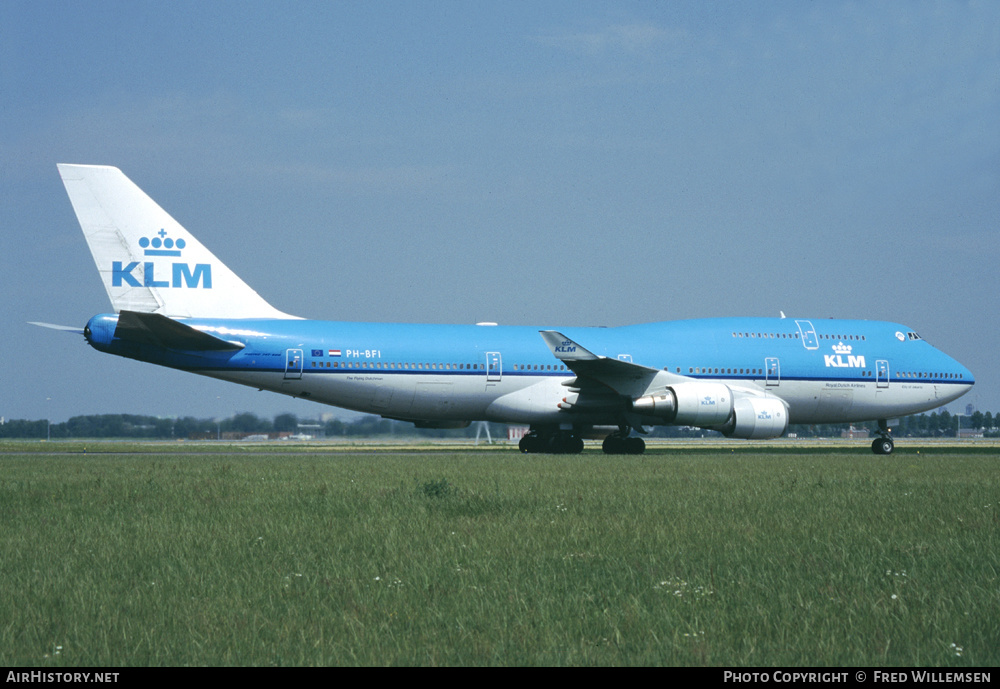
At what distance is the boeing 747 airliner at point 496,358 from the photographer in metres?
28.5

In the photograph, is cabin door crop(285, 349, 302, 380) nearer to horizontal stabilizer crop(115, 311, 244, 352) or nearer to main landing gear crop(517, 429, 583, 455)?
horizontal stabilizer crop(115, 311, 244, 352)

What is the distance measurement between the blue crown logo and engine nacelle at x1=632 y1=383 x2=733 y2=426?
15.1 meters

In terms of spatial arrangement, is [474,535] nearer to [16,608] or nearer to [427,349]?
[16,608]

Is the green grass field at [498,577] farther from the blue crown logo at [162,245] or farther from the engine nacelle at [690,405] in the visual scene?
the blue crown logo at [162,245]

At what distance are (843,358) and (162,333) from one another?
23.2m

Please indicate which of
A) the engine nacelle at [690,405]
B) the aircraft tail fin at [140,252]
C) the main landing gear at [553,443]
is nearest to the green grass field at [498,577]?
the engine nacelle at [690,405]

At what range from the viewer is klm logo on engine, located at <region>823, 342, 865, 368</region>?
1341 inches

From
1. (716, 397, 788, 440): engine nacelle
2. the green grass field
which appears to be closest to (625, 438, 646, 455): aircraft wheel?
(716, 397, 788, 440): engine nacelle

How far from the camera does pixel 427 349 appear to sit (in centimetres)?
3041

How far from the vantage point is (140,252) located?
28828mm

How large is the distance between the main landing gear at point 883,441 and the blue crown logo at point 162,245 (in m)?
24.9

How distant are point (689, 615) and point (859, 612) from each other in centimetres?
113

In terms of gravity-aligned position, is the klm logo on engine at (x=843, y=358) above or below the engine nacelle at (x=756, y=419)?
above

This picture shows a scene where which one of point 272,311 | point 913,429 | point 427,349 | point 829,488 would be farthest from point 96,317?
point 913,429
